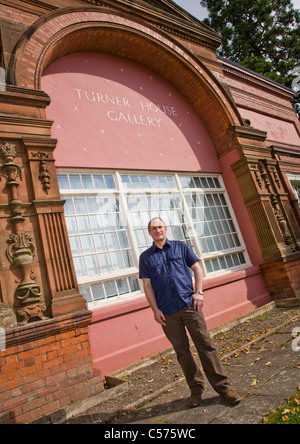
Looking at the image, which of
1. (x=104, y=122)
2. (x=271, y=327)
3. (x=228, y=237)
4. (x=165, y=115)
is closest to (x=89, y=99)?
(x=104, y=122)

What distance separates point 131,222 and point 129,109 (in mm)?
2923

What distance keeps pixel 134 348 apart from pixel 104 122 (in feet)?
15.3

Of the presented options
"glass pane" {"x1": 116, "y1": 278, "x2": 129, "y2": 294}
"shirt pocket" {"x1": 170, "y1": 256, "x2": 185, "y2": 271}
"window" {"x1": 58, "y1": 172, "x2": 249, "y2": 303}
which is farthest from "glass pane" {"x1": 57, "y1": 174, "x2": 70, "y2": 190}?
"shirt pocket" {"x1": 170, "y1": 256, "x2": 185, "y2": 271}

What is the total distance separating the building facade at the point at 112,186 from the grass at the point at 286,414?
237 cm

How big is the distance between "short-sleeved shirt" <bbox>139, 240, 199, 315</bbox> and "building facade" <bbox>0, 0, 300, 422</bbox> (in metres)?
1.57

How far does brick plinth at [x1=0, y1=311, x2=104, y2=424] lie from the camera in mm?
3457

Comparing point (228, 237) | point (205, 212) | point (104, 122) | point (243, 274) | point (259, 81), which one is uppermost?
point (259, 81)

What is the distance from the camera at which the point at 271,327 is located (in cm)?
544

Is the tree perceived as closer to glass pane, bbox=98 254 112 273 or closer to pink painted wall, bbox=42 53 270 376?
pink painted wall, bbox=42 53 270 376

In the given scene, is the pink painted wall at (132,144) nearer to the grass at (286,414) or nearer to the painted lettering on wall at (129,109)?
the painted lettering on wall at (129,109)

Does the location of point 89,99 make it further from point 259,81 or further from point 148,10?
point 259,81

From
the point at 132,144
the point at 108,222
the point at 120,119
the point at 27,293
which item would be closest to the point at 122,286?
the point at 108,222

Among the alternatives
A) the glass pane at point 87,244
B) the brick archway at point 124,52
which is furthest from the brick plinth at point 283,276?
the glass pane at point 87,244

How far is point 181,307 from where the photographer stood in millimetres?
2984
